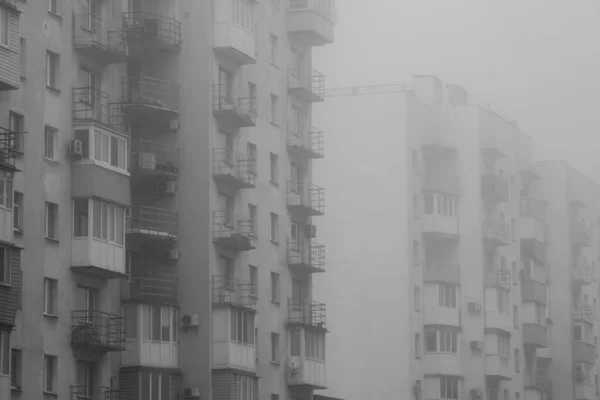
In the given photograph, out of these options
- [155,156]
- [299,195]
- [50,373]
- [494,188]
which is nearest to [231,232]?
[155,156]

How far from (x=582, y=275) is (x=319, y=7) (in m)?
44.9

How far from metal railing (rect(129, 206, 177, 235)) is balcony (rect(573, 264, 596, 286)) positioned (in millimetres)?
54269

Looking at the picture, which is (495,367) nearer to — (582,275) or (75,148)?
(582,275)

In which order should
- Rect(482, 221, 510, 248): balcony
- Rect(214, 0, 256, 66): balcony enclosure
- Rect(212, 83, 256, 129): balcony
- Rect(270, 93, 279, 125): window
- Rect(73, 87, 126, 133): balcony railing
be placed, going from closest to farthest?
Rect(73, 87, 126, 133): balcony railing < Rect(212, 83, 256, 129): balcony < Rect(214, 0, 256, 66): balcony enclosure < Rect(270, 93, 279, 125): window < Rect(482, 221, 510, 248): balcony

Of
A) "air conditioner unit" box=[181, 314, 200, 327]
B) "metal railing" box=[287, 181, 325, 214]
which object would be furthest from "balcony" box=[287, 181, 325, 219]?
"air conditioner unit" box=[181, 314, 200, 327]

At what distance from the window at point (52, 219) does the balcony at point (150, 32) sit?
36.6 feet

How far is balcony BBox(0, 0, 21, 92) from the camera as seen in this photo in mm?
56175

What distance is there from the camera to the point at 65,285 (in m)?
60.5

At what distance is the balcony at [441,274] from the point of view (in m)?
97.0

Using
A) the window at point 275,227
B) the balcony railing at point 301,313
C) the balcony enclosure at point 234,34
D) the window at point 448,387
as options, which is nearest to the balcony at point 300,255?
the window at point 275,227

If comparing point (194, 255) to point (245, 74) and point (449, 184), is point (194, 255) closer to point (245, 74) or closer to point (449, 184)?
point (245, 74)

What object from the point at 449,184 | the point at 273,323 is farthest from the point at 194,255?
the point at 449,184

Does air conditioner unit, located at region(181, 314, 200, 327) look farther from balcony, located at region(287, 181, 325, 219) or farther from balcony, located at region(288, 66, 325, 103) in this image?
A: balcony, located at region(288, 66, 325, 103)

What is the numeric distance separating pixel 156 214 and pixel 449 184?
110 ft
